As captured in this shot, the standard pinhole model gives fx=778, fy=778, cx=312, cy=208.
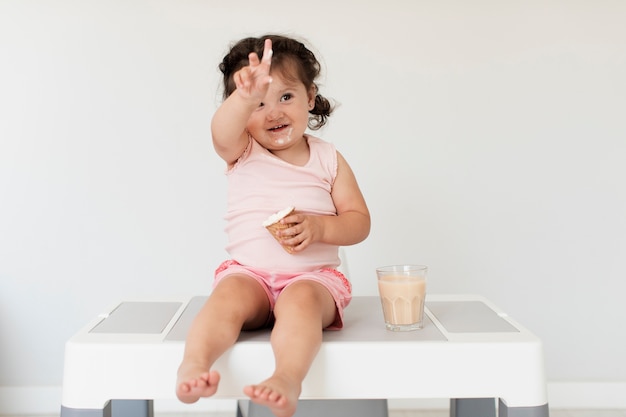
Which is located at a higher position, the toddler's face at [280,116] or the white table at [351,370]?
the toddler's face at [280,116]

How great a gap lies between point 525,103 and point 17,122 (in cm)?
152

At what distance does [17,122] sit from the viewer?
230 cm

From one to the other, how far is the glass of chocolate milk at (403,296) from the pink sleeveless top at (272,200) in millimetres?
181

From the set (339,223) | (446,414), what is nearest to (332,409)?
(339,223)

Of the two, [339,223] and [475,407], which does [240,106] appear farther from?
[475,407]

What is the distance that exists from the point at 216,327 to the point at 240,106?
359mm

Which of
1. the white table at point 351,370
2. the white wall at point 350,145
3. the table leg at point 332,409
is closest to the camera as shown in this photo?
the white table at point 351,370

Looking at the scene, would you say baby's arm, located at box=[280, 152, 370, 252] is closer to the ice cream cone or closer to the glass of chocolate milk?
the ice cream cone

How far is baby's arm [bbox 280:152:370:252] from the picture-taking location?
124cm

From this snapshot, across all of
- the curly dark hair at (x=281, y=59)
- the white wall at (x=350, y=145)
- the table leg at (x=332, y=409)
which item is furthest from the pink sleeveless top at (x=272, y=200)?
the white wall at (x=350, y=145)

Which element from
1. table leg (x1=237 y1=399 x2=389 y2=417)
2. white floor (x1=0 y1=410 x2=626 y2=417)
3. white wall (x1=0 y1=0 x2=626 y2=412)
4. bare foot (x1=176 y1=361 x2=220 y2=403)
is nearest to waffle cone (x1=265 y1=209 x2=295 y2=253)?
bare foot (x1=176 y1=361 x2=220 y2=403)

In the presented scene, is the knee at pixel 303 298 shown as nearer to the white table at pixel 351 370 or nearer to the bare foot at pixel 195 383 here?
the white table at pixel 351 370

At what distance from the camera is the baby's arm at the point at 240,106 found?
46.4 inches

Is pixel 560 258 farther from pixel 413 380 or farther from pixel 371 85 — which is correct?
pixel 413 380
